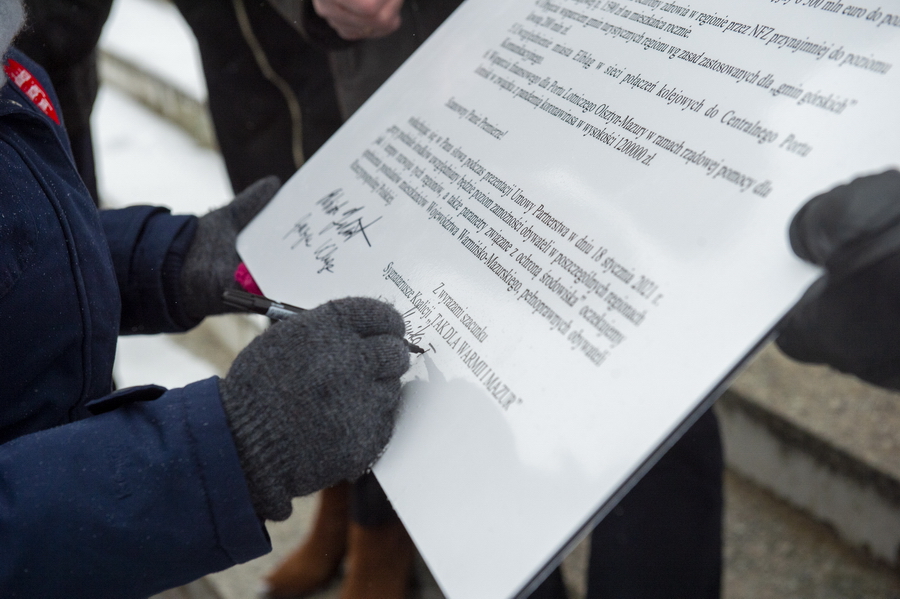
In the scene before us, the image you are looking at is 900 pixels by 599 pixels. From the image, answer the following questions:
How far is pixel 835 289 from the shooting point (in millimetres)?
455

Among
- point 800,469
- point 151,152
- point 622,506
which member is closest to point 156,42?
point 151,152

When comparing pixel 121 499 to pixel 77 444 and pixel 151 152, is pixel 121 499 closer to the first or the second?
pixel 77 444

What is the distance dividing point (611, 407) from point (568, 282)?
4.2 inches

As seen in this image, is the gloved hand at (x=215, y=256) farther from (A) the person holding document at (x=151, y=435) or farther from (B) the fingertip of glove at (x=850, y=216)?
(B) the fingertip of glove at (x=850, y=216)

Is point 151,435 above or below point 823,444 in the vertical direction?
below

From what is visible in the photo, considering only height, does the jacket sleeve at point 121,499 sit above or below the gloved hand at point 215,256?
below

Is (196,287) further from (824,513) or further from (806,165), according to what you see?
(824,513)

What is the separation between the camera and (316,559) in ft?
4.69

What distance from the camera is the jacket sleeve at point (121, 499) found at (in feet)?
1.77

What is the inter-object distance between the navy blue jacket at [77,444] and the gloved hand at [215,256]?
0.68 ft

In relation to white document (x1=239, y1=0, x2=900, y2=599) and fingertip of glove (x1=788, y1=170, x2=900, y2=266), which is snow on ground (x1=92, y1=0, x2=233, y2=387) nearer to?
white document (x1=239, y1=0, x2=900, y2=599)

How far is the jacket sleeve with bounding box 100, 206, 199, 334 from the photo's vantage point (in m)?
0.89

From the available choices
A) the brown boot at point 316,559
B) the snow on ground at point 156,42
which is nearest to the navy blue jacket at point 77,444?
the brown boot at point 316,559

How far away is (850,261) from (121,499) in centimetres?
57
